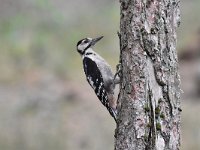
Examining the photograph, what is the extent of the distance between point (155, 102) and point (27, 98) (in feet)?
34.9

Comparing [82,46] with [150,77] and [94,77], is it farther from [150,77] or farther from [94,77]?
[150,77]

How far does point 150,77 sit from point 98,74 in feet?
8.52

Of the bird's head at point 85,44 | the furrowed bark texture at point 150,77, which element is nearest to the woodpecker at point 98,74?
the bird's head at point 85,44

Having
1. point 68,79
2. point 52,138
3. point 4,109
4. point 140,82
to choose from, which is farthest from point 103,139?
point 140,82

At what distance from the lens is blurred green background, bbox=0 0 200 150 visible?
13664 mm

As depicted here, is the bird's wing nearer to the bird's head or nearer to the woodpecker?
the woodpecker

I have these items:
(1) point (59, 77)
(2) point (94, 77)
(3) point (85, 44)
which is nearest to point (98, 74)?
(2) point (94, 77)

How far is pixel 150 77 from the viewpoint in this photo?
673 centimetres

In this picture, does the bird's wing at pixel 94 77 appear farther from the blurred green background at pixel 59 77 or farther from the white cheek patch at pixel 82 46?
the blurred green background at pixel 59 77

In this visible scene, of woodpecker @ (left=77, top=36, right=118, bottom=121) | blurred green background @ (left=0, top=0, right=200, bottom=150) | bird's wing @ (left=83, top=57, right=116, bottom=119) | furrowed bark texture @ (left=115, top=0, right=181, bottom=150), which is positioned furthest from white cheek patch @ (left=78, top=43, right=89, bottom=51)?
furrowed bark texture @ (left=115, top=0, right=181, bottom=150)

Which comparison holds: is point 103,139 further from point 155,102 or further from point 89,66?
point 155,102

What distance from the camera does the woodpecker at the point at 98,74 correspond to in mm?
9070

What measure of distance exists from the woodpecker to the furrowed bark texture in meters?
2.14

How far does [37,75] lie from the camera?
727 inches
